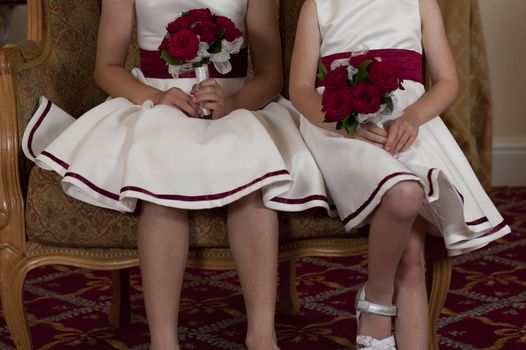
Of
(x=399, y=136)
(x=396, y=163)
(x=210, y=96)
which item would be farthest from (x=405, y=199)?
(x=210, y=96)

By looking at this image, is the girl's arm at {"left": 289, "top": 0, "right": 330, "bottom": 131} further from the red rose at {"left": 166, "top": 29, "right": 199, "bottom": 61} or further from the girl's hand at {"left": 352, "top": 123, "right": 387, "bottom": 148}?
the red rose at {"left": 166, "top": 29, "right": 199, "bottom": 61}

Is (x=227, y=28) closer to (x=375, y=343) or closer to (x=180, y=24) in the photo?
(x=180, y=24)

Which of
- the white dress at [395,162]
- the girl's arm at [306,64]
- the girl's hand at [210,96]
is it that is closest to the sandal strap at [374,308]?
the white dress at [395,162]

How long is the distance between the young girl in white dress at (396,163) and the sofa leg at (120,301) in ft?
3.04

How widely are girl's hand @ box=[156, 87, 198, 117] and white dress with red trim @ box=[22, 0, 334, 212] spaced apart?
0.05 m

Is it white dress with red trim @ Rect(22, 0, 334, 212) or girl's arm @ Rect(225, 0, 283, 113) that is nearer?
white dress with red trim @ Rect(22, 0, 334, 212)

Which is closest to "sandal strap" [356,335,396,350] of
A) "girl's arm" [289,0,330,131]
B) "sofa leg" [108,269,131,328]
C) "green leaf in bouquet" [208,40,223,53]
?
"girl's arm" [289,0,330,131]

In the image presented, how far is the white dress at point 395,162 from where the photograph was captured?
2.36 metres

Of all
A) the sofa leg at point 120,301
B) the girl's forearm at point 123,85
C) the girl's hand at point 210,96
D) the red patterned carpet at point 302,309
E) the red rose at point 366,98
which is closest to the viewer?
the red rose at point 366,98

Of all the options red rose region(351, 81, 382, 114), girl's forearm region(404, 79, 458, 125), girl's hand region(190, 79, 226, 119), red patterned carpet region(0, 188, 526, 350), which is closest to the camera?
red rose region(351, 81, 382, 114)

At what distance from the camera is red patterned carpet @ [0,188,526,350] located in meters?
3.03

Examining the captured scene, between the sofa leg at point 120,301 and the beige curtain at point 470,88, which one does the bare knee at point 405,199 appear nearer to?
the sofa leg at point 120,301

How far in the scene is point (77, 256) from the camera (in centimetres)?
261

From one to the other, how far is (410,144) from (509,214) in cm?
247
